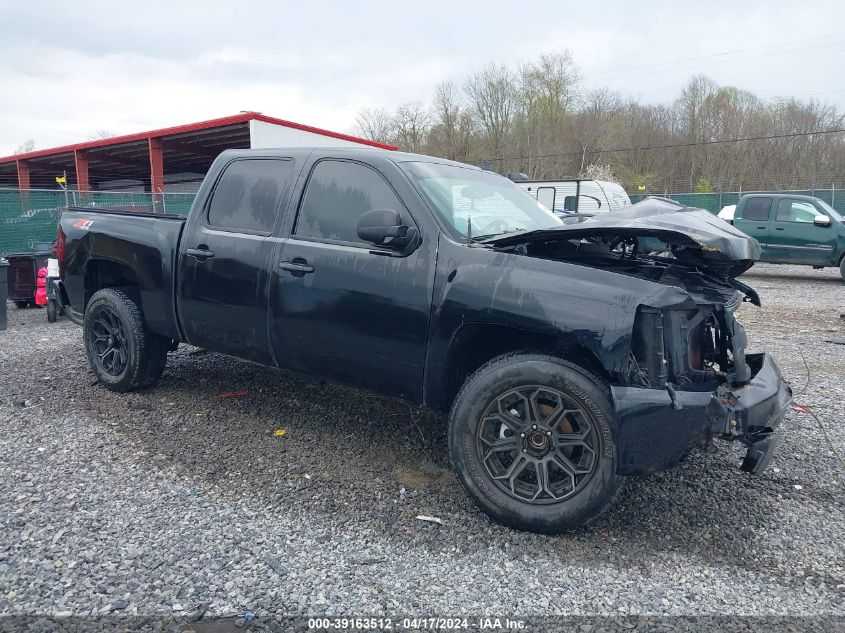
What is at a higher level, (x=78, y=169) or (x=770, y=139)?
(x=770, y=139)

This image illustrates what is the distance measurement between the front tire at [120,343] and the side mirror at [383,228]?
240 cm

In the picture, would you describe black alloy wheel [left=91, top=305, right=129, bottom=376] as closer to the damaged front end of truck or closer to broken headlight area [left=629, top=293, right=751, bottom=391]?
the damaged front end of truck

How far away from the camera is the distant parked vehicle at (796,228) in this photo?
12805 mm

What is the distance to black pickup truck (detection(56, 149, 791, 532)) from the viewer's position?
9.48ft

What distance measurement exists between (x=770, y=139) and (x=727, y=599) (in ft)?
131

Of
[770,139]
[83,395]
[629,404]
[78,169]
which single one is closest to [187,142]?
[78,169]

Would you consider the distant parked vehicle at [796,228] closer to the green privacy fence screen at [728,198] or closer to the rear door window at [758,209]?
the rear door window at [758,209]

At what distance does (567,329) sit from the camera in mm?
2941

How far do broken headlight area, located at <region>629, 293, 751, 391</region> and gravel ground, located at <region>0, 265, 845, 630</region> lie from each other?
2.48 ft

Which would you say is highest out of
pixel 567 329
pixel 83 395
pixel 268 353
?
pixel 567 329

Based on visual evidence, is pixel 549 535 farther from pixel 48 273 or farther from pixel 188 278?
pixel 48 273

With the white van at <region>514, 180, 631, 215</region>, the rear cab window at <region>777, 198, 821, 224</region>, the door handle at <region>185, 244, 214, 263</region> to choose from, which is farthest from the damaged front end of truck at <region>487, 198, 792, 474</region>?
the white van at <region>514, 180, 631, 215</region>

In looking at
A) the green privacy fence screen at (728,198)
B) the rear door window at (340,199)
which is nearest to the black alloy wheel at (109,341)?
the rear door window at (340,199)

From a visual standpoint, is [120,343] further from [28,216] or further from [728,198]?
[728,198]
